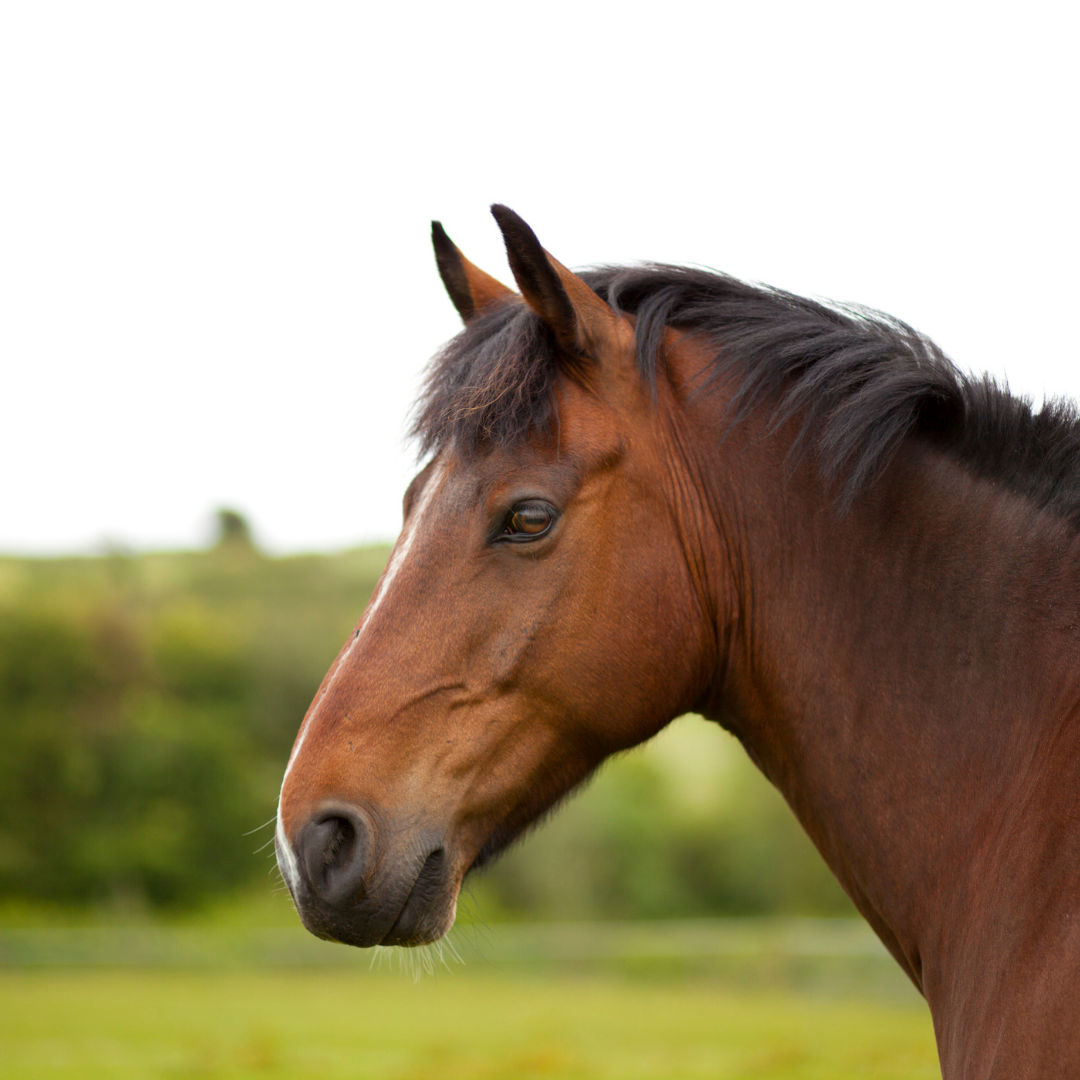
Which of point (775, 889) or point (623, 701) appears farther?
point (775, 889)

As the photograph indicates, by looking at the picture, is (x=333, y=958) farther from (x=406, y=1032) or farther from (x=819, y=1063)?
(x=819, y=1063)

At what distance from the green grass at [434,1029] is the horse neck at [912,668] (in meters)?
12.5

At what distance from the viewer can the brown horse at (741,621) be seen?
82.0 inches

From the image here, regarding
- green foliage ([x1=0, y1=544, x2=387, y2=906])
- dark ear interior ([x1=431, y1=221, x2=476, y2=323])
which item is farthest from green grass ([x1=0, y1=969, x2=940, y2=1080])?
dark ear interior ([x1=431, y1=221, x2=476, y2=323])

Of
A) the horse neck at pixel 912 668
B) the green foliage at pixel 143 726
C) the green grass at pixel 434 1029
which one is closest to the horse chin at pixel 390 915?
the horse neck at pixel 912 668

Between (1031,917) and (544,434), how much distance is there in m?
1.48

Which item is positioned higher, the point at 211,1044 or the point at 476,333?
the point at 476,333

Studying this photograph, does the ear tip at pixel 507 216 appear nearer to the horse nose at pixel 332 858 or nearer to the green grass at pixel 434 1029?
the horse nose at pixel 332 858

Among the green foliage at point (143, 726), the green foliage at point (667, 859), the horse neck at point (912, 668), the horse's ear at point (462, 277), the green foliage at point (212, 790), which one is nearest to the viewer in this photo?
the horse neck at point (912, 668)

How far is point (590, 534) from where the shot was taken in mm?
2291

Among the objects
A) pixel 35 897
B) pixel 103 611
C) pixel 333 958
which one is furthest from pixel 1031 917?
pixel 103 611

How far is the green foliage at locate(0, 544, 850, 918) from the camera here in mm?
38188

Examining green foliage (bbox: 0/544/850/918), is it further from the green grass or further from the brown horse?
the brown horse

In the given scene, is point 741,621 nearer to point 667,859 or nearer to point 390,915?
point 390,915
